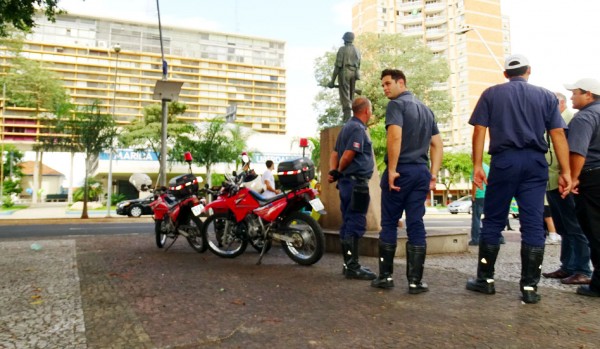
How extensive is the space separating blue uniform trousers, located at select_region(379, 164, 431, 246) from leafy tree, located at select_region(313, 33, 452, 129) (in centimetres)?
3168

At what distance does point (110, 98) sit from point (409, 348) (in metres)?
99.7

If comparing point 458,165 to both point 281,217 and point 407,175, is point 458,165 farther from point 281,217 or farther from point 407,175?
point 407,175

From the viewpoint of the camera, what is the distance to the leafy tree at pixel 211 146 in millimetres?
28828

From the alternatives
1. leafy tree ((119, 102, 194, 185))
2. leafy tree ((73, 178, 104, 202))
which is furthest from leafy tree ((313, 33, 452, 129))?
leafy tree ((73, 178, 104, 202))

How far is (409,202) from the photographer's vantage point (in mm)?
3799

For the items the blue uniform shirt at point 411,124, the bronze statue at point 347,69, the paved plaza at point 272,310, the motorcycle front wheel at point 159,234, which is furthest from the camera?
the bronze statue at point 347,69

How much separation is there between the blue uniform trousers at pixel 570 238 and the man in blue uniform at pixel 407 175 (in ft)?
5.36

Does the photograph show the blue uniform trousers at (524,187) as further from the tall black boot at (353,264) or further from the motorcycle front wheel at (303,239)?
the motorcycle front wheel at (303,239)

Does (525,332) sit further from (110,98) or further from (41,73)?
(110,98)

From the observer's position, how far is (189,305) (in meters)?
3.45

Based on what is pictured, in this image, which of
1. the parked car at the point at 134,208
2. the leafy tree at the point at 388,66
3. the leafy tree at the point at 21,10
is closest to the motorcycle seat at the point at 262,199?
the leafy tree at the point at 21,10

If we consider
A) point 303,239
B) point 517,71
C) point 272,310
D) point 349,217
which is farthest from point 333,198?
point 272,310

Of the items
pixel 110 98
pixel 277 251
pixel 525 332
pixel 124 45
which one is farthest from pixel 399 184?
pixel 124 45

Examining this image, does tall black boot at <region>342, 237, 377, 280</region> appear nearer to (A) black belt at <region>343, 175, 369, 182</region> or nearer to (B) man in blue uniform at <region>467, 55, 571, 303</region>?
(A) black belt at <region>343, 175, 369, 182</region>
